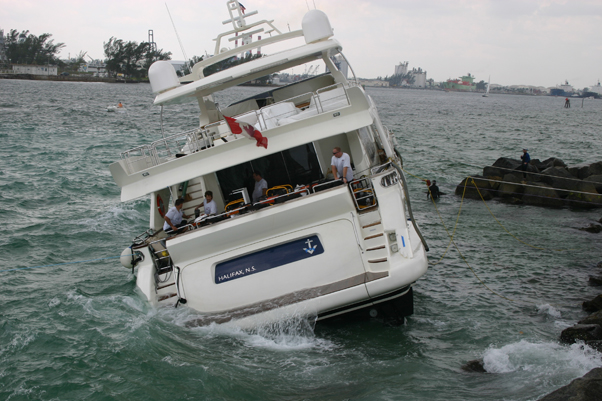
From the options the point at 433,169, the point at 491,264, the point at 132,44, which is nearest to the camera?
the point at 491,264

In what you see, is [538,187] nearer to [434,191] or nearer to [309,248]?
[434,191]

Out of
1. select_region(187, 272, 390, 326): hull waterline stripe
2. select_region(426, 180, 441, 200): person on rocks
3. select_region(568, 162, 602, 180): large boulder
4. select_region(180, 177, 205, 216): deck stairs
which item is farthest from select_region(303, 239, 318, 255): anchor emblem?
select_region(568, 162, 602, 180): large boulder

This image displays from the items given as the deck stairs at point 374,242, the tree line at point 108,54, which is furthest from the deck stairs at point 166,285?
the tree line at point 108,54

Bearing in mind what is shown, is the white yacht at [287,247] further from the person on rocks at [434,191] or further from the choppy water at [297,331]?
the person on rocks at [434,191]

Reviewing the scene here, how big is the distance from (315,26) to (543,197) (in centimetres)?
1290

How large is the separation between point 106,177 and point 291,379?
1928 cm

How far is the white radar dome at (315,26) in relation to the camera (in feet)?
33.2

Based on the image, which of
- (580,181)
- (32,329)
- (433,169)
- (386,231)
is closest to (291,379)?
(386,231)

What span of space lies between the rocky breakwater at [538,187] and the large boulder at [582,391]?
46.3 feet

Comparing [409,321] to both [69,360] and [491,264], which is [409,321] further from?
[69,360]

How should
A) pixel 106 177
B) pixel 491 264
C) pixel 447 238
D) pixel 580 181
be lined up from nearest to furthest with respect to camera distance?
pixel 491 264 → pixel 447 238 → pixel 580 181 → pixel 106 177

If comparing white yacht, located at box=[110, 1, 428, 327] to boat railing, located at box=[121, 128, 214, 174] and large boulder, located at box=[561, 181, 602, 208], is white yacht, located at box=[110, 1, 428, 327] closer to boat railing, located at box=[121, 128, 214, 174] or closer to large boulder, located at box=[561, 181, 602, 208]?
boat railing, located at box=[121, 128, 214, 174]

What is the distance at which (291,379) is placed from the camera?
691cm

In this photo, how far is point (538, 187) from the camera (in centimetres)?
1914
